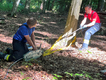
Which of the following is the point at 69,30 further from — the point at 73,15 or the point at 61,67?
the point at 61,67

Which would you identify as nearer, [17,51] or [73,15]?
[17,51]

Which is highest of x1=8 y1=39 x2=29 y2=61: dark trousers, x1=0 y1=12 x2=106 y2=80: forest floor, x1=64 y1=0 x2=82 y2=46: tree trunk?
x1=64 y1=0 x2=82 y2=46: tree trunk

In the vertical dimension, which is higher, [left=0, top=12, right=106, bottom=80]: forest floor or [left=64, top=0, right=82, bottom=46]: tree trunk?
[left=64, top=0, right=82, bottom=46]: tree trunk

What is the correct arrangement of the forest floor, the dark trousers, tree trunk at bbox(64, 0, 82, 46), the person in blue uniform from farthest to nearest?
tree trunk at bbox(64, 0, 82, 46) < the dark trousers < the person in blue uniform < the forest floor

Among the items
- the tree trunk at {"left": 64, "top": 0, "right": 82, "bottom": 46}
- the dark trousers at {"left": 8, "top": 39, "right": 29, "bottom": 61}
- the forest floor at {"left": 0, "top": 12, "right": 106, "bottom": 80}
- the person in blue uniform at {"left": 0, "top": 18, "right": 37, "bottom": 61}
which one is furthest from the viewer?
the tree trunk at {"left": 64, "top": 0, "right": 82, "bottom": 46}

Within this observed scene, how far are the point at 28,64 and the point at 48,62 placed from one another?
0.71m

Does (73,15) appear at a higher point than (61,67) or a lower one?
higher

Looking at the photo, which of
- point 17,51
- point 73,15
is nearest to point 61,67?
point 17,51

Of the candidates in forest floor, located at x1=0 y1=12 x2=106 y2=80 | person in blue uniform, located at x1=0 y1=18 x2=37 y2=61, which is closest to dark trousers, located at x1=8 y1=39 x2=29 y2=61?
person in blue uniform, located at x1=0 y1=18 x2=37 y2=61

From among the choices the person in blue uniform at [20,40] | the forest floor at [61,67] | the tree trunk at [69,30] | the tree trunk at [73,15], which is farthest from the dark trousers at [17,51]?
the tree trunk at [73,15]

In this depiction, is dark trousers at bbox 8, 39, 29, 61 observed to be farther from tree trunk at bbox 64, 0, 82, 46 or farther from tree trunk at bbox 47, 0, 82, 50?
tree trunk at bbox 64, 0, 82, 46

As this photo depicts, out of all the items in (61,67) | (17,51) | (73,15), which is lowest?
(61,67)

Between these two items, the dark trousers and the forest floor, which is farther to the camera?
the dark trousers

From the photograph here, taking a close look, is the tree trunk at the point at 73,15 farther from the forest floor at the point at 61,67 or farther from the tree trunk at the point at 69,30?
the forest floor at the point at 61,67
